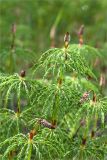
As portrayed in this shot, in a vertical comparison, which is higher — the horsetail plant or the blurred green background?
the blurred green background

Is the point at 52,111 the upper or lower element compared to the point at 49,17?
lower

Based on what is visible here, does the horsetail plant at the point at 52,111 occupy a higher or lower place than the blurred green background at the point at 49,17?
lower

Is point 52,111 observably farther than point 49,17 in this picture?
No

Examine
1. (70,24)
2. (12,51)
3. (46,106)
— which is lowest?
(46,106)

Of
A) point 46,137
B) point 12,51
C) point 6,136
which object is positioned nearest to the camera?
point 46,137

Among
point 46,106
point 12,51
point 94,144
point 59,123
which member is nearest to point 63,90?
point 46,106

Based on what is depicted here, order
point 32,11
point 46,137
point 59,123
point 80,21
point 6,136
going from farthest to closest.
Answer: point 80,21 → point 32,11 → point 59,123 → point 6,136 → point 46,137

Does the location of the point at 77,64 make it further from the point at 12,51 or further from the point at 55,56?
the point at 12,51

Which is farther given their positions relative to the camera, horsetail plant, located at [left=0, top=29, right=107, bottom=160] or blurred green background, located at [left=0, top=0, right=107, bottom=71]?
blurred green background, located at [left=0, top=0, right=107, bottom=71]

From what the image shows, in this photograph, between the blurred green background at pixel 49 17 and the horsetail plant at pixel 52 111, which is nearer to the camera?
the horsetail plant at pixel 52 111

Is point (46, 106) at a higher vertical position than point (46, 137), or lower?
higher

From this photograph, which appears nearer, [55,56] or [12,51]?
[55,56]
